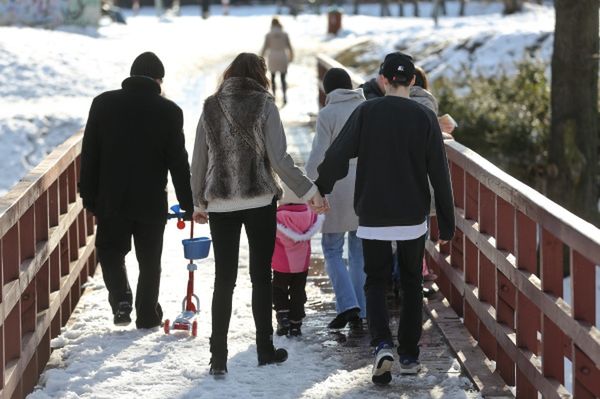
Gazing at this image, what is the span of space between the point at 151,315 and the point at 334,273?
43.9 inches

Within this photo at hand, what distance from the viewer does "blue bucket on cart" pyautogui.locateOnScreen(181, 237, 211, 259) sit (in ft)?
25.6

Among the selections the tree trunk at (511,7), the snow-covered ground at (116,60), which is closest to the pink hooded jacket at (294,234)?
the snow-covered ground at (116,60)

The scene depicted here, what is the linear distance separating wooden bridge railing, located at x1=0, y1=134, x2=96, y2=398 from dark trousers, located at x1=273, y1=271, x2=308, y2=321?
126 centimetres

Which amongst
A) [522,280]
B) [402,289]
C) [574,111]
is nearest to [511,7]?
[574,111]

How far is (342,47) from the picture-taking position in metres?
35.8

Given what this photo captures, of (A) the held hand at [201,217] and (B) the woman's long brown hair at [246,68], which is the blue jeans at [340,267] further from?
(B) the woman's long brown hair at [246,68]

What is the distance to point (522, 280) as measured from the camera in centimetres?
648

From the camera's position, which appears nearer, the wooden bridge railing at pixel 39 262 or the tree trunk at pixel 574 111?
the wooden bridge railing at pixel 39 262

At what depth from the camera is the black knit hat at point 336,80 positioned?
26.4 ft

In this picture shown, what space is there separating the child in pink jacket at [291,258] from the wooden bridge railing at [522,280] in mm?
917

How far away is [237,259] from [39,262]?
1061 mm

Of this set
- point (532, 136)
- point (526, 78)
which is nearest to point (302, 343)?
point (532, 136)

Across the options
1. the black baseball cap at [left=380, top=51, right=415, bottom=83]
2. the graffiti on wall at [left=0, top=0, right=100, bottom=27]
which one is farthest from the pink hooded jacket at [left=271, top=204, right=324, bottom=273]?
the graffiti on wall at [left=0, top=0, right=100, bottom=27]

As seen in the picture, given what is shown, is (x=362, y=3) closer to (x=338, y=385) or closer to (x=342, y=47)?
(x=342, y=47)
